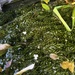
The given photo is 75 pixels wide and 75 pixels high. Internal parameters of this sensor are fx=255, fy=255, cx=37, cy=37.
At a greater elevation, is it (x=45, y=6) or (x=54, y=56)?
(x=45, y=6)

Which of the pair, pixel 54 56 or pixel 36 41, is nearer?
pixel 54 56

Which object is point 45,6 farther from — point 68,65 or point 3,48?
point 68,65

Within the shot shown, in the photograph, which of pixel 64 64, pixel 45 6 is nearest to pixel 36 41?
pixel 64 64

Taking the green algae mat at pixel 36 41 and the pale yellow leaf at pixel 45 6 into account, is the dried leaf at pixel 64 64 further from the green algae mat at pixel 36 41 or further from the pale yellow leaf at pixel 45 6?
the pale yellow leaf at pixel 45 6

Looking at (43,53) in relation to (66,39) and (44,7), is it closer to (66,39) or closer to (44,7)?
(66,39)

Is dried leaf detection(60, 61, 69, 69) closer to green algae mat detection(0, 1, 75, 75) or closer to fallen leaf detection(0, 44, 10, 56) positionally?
green algae mat detection(0, 1, 75, 75)

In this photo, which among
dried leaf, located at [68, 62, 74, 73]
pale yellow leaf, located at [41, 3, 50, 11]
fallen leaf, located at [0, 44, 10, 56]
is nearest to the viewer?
dried leaf, located at [68, 62, 74, 73]

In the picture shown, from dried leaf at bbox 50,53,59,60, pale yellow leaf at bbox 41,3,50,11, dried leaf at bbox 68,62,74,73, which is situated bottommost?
dried leaf at bbox 68,62,74,73

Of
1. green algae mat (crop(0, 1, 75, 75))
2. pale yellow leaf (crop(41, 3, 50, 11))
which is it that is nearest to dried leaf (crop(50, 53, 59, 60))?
green algae mat (crop(0, 1, 75, 75))

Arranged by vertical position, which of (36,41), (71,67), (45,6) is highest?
(45,6)
